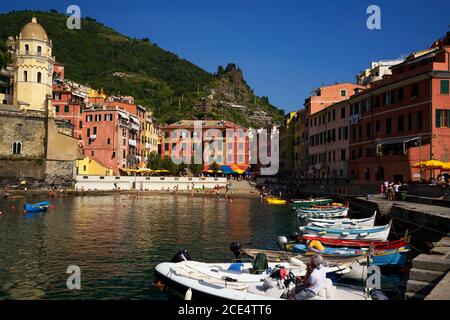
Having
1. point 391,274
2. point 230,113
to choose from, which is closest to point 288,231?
point 391,274

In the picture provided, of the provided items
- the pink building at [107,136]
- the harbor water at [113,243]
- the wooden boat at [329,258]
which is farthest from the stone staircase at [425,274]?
the pink building at [107,136]

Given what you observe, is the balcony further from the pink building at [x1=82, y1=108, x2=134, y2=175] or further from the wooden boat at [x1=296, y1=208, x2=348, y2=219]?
the wooden boat at [x1=296, y1=208, x2=348, y2=219]

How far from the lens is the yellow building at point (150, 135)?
4469 inches

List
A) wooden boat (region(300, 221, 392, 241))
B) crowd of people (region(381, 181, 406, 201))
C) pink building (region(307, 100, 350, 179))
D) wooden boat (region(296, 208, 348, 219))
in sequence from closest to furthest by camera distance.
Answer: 1. wooden boat (region(300, 221, 392, 241))
2. crowd of people (region(381, 181, 406, 201))
3. wooden boat (region(296, 208, 348, 219))
4. pink building (region(307, 100, 350, 179))

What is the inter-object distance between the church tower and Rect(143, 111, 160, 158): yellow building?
30375 millimetres

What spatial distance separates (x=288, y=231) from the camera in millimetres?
37844

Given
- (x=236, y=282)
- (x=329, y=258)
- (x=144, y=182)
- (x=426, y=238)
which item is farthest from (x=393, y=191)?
(x=144, y=182)

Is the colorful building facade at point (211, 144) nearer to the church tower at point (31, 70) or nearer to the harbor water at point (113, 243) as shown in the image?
the church tower at point (31, 70)

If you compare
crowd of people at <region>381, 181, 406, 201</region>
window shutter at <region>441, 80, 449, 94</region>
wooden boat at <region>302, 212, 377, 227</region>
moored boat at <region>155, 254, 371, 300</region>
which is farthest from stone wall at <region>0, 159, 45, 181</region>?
moored boat at <region>155, 254, 371, 300</region>

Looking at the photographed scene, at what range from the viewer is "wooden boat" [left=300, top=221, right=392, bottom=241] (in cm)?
2850

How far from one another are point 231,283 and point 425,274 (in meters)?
6.52

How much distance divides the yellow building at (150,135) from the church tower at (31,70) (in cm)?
3038
